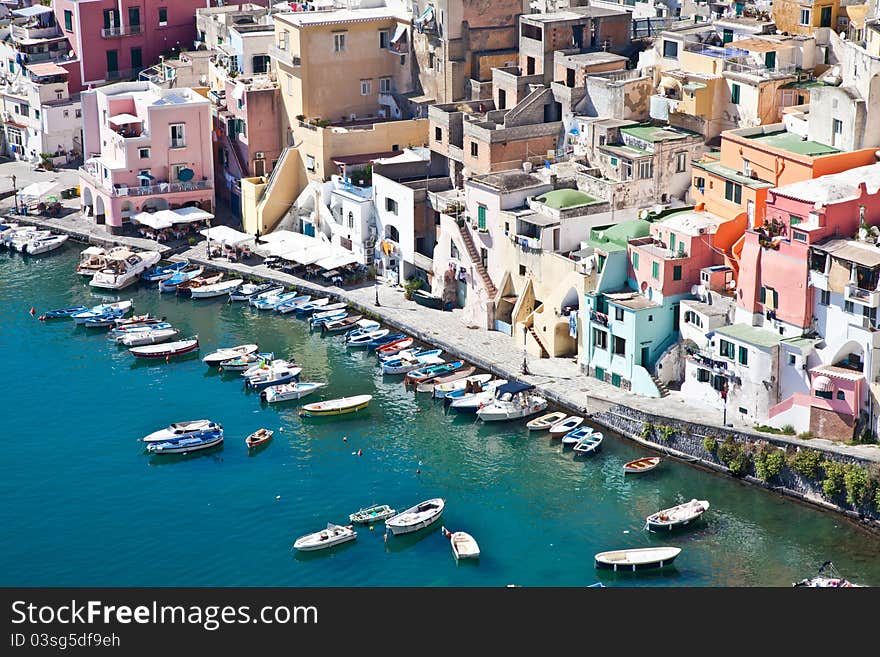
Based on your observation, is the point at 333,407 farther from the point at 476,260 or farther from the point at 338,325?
the point at 476,260

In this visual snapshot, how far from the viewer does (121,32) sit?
12306 centimetres

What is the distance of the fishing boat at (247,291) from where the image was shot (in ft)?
327

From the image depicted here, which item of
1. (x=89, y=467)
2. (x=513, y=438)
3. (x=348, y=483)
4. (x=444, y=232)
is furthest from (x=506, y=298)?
(x=89, y=467)

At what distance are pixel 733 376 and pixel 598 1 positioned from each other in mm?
42554

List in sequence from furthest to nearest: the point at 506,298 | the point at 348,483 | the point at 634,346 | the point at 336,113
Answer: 1. the point at 336,113
2. the point at 506,298
3. the point at 634,346
4. the point at 348,483

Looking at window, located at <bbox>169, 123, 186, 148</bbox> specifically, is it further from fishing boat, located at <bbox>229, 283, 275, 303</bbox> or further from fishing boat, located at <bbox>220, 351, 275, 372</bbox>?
fishing boat, located at <bbox>220, 351, 275, 372</bbox>

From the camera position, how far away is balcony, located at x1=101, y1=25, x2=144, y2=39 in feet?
403

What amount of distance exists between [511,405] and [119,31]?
Answer: 5365 centimetres

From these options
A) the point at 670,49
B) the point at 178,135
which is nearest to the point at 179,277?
the point at 178,135

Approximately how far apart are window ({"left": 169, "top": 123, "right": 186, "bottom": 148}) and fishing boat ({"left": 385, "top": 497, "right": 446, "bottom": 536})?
43.3 metres

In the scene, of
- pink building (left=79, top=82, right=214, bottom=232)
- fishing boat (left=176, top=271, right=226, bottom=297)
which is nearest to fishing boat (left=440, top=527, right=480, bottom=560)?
fishing boat (left=176, top=271, right=226, bottom=297)

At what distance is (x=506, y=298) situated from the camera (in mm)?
91938

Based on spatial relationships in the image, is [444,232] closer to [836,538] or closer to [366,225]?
[366,225]

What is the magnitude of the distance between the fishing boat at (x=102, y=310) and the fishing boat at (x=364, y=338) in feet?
44.9
